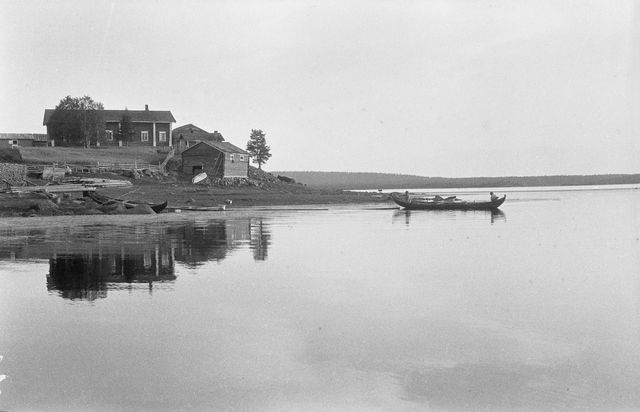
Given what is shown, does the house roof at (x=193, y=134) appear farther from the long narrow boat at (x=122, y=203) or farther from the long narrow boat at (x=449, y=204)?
the long narrow boat at (x=122, y=203)

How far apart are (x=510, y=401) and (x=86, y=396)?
20.2 feet

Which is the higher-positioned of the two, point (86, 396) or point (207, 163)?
point (207, 163)

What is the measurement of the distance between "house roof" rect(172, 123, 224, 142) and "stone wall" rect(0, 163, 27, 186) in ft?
97.4

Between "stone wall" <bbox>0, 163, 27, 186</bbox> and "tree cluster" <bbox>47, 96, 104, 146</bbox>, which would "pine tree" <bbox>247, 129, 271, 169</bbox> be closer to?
"tree cluster" <bbox>47, 96, 104, 146</bbox>

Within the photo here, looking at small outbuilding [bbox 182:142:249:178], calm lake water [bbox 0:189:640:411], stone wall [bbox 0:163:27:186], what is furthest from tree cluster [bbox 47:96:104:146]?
calm lake water [bbox 0:189:640:411]

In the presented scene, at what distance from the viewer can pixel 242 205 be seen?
64250 mm

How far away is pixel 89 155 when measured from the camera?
241ft

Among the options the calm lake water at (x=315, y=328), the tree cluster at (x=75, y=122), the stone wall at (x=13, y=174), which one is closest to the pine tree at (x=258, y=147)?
the tree cluster at (x=75, y=122)

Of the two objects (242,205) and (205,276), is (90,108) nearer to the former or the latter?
(242,205)

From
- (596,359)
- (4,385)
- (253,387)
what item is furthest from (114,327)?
(596,359)

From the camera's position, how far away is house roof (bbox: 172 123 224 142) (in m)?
87.6

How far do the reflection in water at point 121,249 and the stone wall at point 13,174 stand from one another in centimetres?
2058

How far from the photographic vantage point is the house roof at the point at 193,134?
87.6 m

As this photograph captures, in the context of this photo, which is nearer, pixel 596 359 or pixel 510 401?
pixel 510 401
